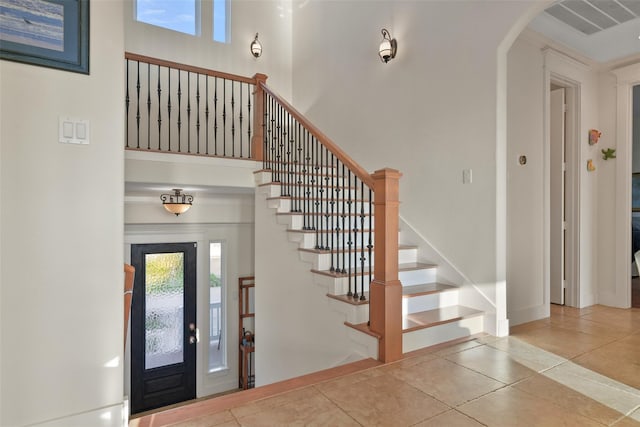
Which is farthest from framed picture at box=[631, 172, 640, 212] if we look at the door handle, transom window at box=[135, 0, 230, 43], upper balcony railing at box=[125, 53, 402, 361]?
the door handle

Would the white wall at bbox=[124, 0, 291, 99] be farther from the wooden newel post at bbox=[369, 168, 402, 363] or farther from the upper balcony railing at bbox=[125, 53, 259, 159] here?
the wooden newel post at bbox=[369, 168, 402, 363]

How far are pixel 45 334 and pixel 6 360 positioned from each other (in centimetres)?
15

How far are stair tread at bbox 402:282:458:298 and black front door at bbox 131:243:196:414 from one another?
10.8ft

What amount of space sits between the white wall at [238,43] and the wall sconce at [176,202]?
2036mm

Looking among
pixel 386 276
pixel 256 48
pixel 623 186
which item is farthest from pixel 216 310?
pixel 623 186

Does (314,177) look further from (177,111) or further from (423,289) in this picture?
(177,111)

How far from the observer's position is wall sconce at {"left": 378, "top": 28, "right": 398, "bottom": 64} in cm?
382

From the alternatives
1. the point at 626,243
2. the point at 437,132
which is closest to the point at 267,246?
the point at 437,132

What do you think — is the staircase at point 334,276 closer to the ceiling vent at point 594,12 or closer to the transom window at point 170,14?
the transom window at point 170,14

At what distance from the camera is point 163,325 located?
510cm

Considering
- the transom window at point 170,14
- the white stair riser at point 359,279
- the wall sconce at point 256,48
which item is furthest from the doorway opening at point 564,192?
the transom window at point 170,14

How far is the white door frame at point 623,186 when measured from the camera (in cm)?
387

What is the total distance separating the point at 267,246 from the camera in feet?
12.6

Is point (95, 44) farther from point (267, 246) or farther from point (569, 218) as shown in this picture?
point (569, 218)
